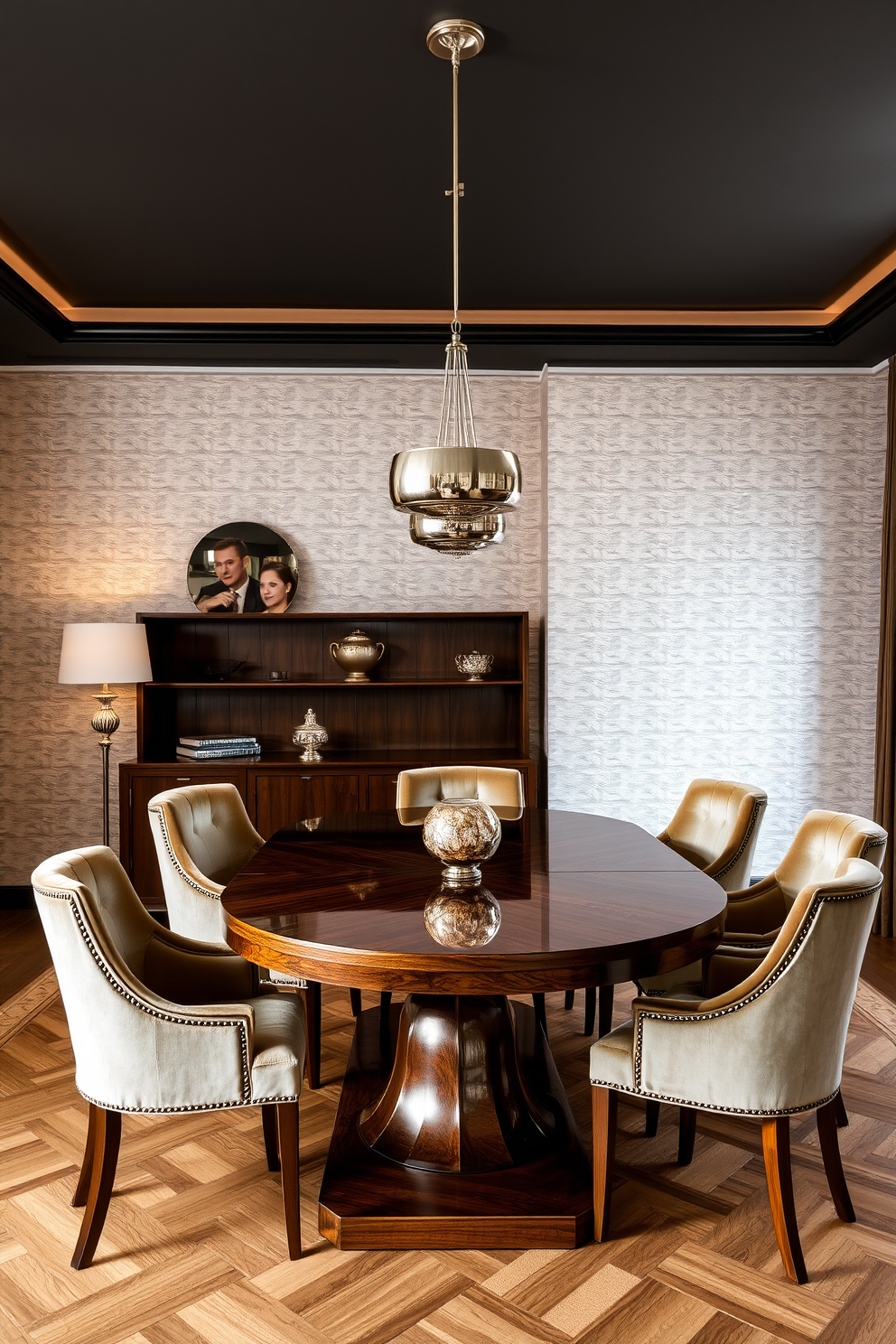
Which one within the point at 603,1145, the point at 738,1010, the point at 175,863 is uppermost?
the point at 175,863

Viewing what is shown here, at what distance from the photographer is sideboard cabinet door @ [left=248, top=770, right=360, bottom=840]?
4566 millimetres

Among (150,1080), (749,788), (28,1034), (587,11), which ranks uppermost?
(587,11)

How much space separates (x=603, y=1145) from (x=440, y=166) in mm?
3036

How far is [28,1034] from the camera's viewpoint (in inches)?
134

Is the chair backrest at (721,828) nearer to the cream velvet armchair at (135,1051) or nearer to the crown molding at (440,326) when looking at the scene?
the cream velvet armchair at (135,1051)

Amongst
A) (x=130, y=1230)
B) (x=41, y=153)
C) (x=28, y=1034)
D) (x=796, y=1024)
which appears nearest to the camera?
(x=796, y=1024)

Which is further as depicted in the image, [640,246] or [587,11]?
[640,246]

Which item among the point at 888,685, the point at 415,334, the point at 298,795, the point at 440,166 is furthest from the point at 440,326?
the point at 888,685

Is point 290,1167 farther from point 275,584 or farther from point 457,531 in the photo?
point 275,584

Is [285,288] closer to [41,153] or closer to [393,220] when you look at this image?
[393,220]

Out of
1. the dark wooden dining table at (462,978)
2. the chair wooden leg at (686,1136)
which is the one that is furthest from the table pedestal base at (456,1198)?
the chair wooden leg at (686,1136)

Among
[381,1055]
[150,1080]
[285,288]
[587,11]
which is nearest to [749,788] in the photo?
[381,1055]

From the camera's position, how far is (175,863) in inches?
113

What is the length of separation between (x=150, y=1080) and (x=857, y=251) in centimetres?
404
